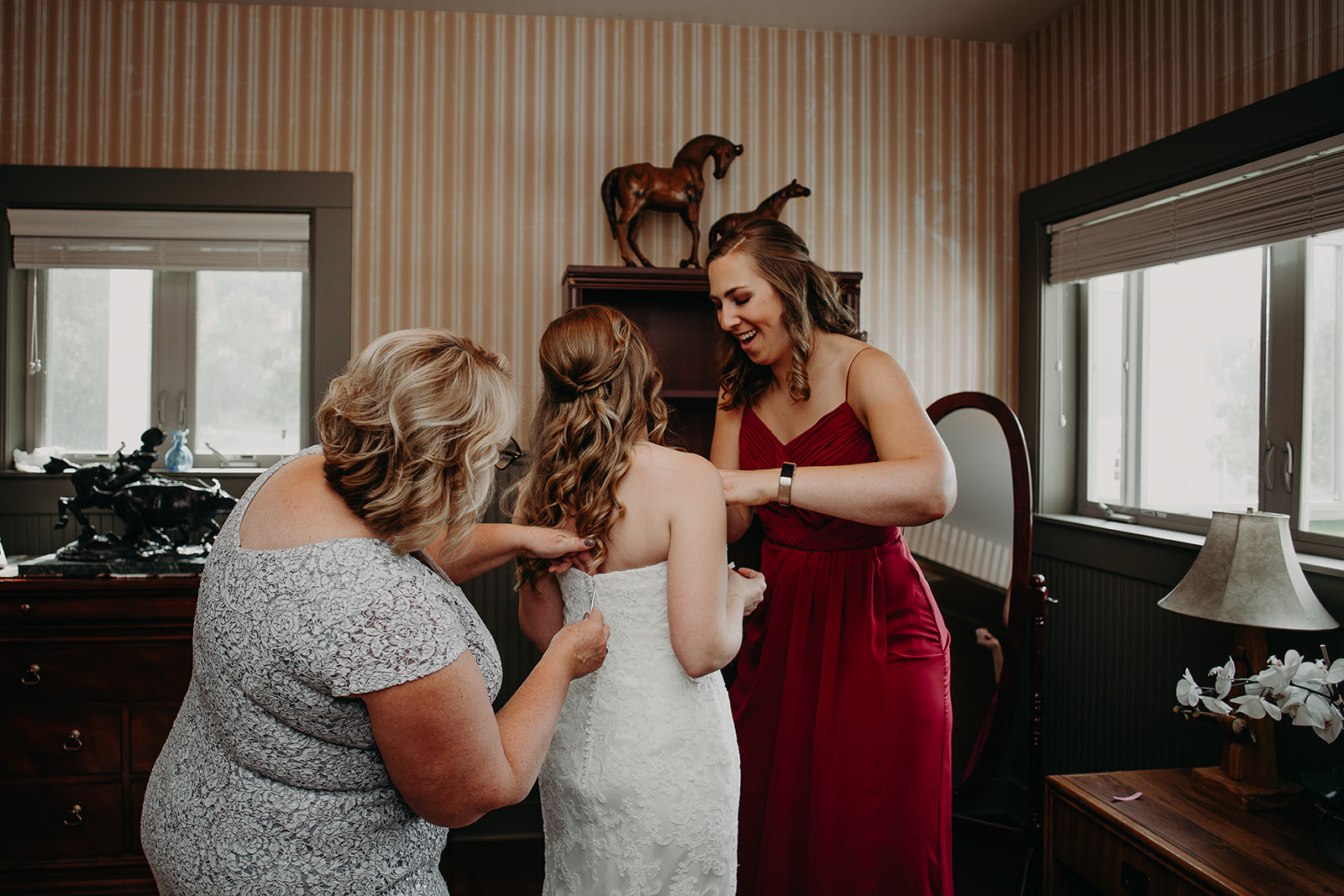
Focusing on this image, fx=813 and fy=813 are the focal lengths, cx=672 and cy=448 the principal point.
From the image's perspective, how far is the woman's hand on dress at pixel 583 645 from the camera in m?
1.28

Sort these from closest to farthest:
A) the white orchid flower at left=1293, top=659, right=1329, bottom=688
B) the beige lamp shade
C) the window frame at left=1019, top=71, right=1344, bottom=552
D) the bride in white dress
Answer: the bride in white dress → the white orchid flower at left=1293, top=659, right=1329, bottom=688 → the beige lamp shade → the window frame at left=1019, top=71, right=1344, bottom=552

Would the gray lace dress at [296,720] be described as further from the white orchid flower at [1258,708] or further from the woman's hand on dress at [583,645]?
the white orchid flower at [1258,708]

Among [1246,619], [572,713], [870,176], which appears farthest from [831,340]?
[870,176]

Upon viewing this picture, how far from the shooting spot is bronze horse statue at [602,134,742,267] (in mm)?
2820

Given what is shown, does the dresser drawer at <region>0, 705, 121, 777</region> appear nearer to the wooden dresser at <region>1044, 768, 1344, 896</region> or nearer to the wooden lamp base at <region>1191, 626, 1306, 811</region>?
the wooden dresser at <region>1044, 768, 1344, 896</region>

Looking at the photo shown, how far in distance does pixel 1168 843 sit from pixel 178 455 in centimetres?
313

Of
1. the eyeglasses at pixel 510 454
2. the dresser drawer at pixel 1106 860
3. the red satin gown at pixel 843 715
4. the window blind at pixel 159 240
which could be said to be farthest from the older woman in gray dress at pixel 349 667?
the window blind at pixel 159 240

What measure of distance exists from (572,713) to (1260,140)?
2.29 meters

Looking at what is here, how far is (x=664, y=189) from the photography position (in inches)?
112

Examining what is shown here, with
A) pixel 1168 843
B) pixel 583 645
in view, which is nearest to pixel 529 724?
pixel 583 645

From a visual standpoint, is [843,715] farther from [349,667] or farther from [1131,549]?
[1131,549]

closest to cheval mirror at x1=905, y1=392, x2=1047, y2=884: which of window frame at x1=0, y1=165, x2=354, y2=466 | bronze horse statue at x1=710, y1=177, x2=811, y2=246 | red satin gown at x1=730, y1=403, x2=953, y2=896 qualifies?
red satin gown at x1=730, y1=403, x2=953, y2=896

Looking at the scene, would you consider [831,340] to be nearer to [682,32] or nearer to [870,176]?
[870,176]

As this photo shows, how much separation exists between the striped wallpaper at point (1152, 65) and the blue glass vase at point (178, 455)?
3325 millimetres
